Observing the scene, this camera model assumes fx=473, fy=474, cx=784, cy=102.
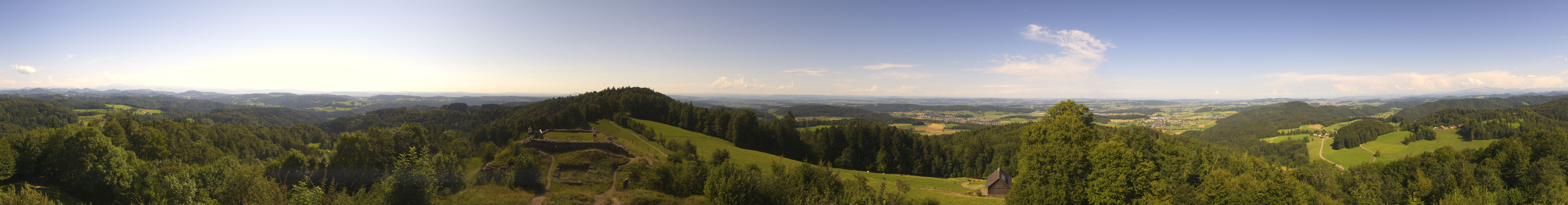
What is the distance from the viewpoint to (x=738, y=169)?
25.5 meters

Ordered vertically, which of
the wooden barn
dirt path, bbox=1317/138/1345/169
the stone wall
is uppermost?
the stone wall

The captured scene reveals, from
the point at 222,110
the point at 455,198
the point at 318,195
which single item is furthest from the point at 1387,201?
the point at 222,110

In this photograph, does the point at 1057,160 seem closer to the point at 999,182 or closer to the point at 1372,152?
the point at 999,182

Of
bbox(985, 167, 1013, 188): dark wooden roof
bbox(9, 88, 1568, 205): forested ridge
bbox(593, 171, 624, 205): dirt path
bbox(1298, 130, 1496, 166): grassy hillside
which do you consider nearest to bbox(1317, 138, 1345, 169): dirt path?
bbox(1298, 130, 1496, 166): grassy hillside

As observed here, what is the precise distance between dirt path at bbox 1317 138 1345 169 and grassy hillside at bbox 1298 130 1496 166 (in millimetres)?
139

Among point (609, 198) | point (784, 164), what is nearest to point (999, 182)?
point (784, 164)

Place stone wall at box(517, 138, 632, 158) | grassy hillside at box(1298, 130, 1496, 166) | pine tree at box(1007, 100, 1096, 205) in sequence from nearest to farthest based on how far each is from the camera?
pine tree at box(1007, 100, 1096, 205), stone wall at box(517, 138, 632, 158), grassy hillside at box(1298, 130, 1496, 166)

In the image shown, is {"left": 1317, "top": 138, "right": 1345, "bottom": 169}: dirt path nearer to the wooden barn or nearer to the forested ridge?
the forested ridge

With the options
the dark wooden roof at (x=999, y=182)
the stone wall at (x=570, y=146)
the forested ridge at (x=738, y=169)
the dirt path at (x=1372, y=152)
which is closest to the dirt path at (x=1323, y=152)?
the dirt path at (x=1372, y=152)

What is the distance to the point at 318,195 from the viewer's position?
71.2 ft

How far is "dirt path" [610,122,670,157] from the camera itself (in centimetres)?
3744

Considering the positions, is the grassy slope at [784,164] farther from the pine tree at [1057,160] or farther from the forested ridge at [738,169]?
the pine tree at [1057,160]

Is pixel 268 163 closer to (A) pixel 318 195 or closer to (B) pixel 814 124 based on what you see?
(A) pixel 318 195

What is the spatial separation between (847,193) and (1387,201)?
134ft
